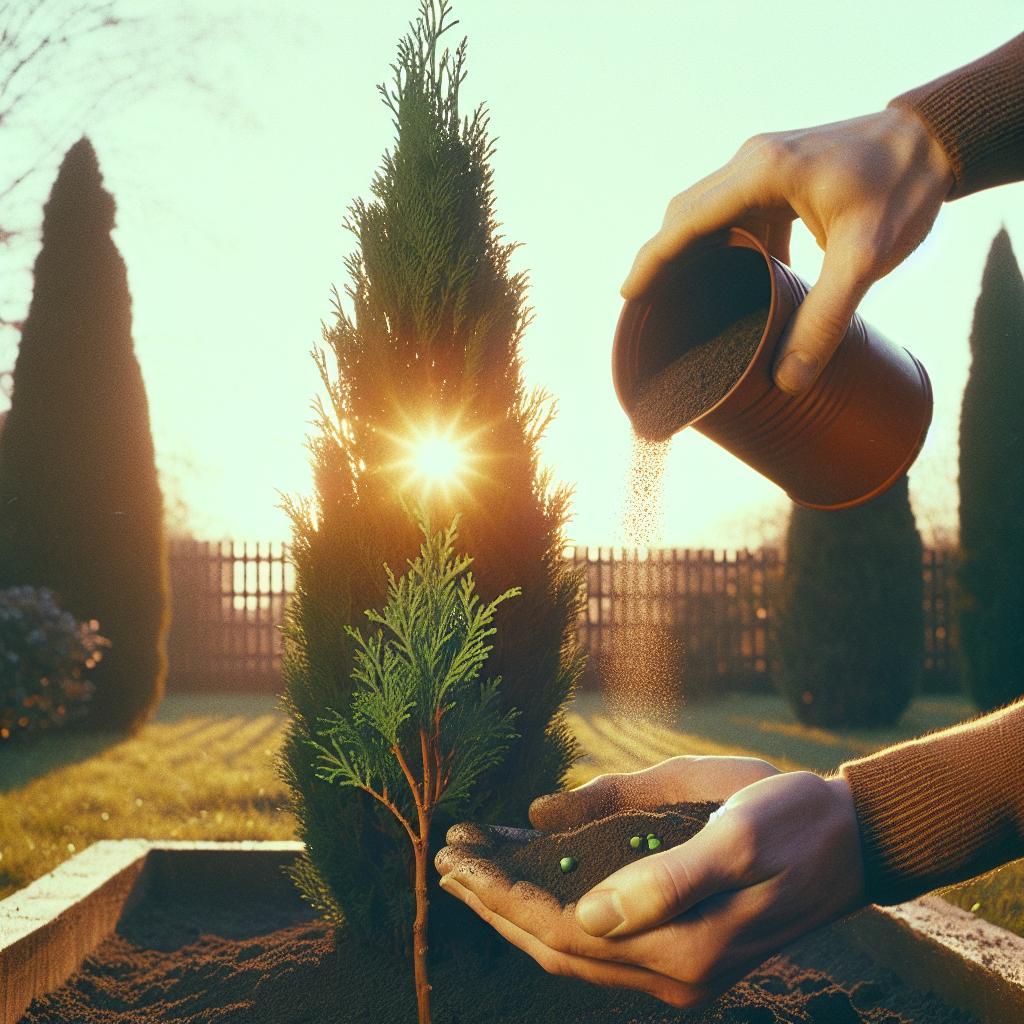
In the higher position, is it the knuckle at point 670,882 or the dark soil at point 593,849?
the knuckle at point 670,882

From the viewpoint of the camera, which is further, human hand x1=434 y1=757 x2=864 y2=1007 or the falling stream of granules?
the falling stream of granules

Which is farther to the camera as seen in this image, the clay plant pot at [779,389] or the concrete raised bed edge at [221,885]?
the concrete raised bed edge at [221,885]

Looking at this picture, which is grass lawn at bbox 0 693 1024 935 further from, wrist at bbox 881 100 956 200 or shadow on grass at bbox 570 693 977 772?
wrist at bbox 881 100 956 200

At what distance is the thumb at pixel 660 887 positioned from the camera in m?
1.76

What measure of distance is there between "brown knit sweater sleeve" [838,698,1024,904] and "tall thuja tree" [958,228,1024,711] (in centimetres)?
1108

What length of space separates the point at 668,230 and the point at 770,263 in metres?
0.29

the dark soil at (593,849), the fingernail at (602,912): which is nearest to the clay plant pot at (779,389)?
the dark soil at (593,849)

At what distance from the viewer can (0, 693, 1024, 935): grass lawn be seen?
5.77 meters

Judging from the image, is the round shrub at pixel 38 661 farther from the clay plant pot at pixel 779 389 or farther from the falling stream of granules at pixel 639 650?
the clay plant pot at pixel 779 389

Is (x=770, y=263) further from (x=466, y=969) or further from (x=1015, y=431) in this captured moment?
(x=1015, y=431)

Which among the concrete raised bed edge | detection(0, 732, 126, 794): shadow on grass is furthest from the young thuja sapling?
detection(0, 732, 126, 794): shadow on grass

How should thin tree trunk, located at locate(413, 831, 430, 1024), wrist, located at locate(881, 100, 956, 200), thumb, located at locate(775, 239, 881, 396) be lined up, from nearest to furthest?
1. thumb, located at locate(775, 239, 881, 396)
2. wrist, located at locate(881, 100, 956, 200)
3. thin tree trunk, located at locate(413, 831, 430, 1024)

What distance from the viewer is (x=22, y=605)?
10.4m

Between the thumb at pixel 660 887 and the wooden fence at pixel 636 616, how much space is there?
12.1m
